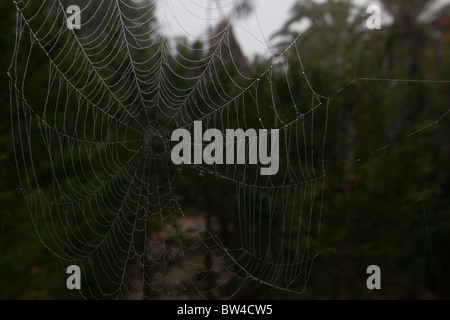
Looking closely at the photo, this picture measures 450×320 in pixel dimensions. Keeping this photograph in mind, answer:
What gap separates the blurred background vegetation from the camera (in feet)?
31.1

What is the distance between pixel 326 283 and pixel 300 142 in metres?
4.49

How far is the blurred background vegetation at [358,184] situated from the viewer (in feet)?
31.1

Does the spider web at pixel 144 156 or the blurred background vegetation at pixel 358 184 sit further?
the blurred background vegetation at pixel 358 184

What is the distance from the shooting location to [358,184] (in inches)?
422

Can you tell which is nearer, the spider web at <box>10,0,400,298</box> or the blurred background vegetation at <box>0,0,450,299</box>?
the spider web at <box>10,0,400,298</box>

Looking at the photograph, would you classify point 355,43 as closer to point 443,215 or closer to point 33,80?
point 443,215

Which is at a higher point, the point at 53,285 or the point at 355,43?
the point at 355,43

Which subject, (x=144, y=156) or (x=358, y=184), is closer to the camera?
(x=144, y=156)
